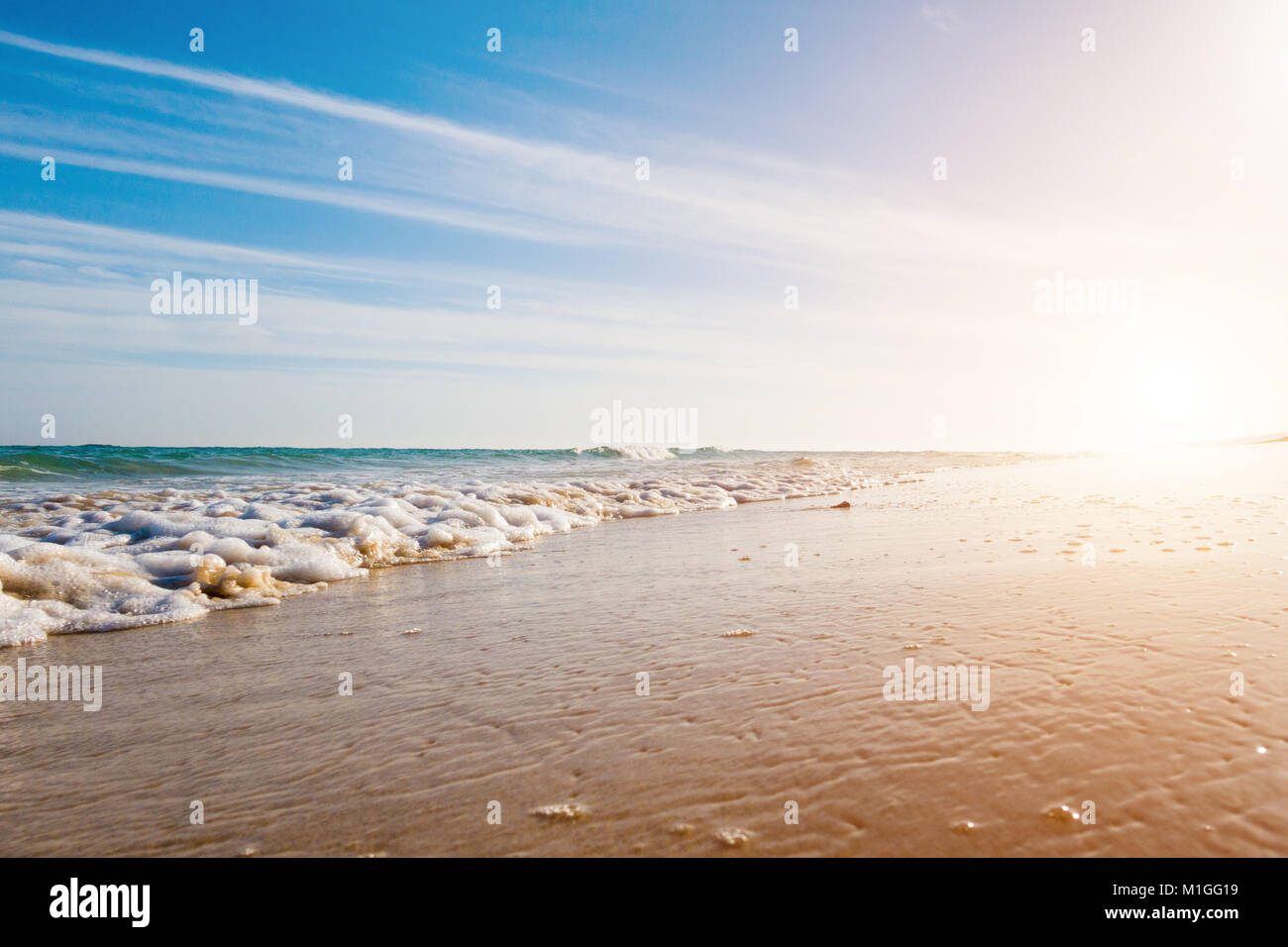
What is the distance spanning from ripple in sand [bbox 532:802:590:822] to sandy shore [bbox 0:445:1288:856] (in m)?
0.03

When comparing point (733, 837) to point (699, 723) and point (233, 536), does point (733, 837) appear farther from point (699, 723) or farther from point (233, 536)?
point (233, 536)

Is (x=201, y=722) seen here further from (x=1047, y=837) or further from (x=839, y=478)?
(x=839, y=478)

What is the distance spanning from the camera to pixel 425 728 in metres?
3.30

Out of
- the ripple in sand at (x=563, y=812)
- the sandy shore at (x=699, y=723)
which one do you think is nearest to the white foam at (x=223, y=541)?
the sandy shore at (x=699, y=723)

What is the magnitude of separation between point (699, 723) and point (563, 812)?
90cm

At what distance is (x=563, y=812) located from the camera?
243 centimetres

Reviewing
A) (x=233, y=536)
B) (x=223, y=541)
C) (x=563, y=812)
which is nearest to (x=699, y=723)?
(x=563, y=812)

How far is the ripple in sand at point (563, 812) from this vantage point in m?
2.39

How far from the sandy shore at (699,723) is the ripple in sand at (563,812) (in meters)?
0.03

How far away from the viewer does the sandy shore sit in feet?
7.52

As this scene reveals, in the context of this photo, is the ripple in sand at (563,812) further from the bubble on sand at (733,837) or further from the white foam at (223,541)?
the white foam at (223,541)

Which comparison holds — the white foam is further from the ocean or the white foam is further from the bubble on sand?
the bubble on sand

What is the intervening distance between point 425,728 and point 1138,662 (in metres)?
3.48
